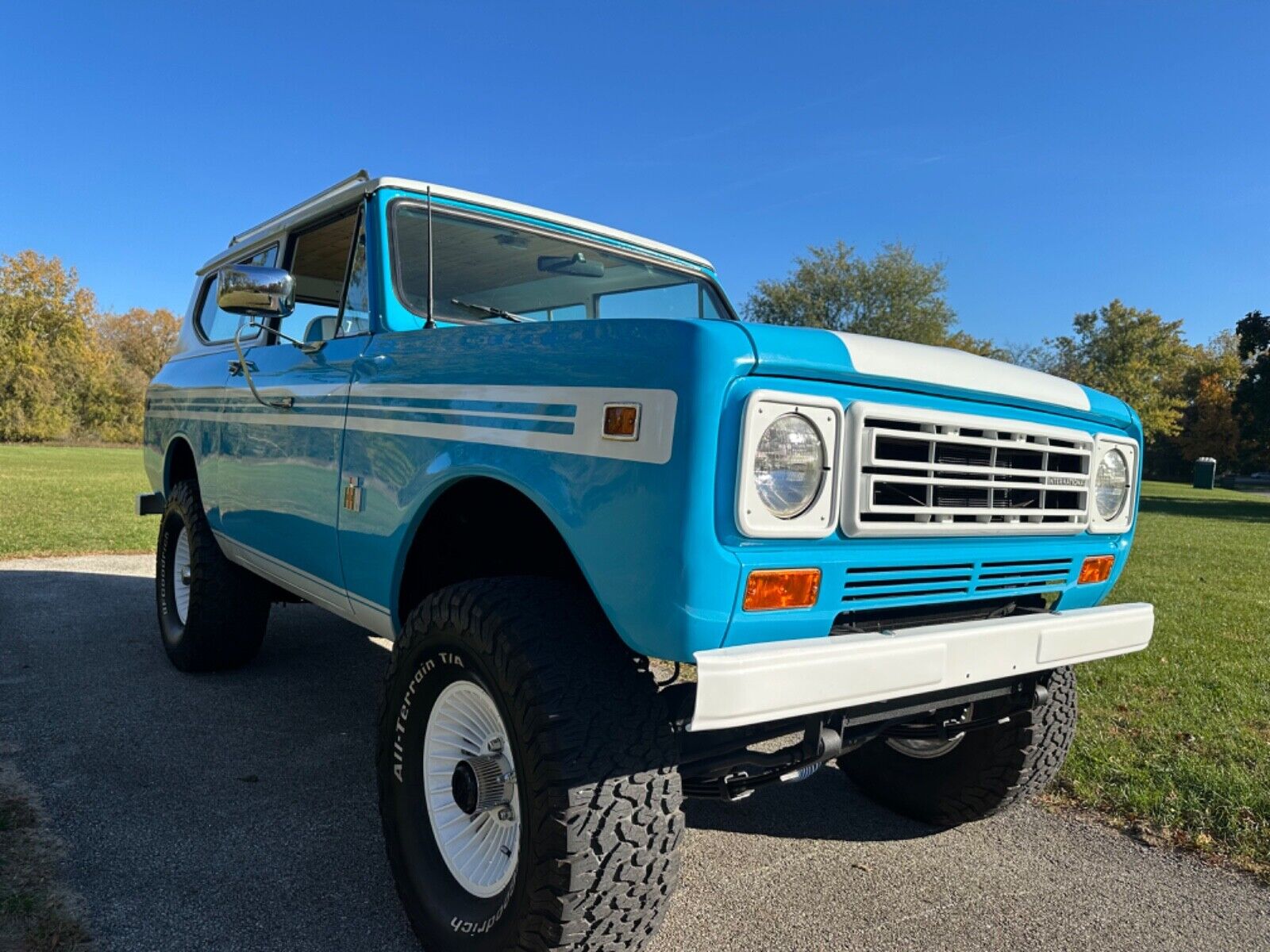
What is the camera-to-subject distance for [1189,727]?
4.33 m

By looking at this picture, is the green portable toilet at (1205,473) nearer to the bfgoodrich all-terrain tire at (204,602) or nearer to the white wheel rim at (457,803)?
the bfgoodrich all-terrain tire at (204,602)

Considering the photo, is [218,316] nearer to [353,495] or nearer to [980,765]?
[353,495]

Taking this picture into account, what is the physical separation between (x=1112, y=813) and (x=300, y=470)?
329 centimetres

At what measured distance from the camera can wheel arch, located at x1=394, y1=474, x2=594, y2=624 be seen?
2459mm

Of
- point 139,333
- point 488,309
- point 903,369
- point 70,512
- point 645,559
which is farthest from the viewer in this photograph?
point 139,333

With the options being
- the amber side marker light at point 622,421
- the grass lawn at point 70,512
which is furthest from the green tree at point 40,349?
the amber side marker light at point 622,421

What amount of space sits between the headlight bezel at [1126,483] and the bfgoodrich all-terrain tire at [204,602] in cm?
379

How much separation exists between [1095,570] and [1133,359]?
5318cm

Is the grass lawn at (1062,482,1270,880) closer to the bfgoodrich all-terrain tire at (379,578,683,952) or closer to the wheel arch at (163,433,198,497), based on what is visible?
the bfgoodrich all-terrain tire at (379,578,683,952)

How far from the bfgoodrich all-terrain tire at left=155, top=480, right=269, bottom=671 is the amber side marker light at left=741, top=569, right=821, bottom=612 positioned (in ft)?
11.2

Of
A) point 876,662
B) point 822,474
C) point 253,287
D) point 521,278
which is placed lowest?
point 876,662

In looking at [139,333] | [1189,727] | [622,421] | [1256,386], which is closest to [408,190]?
[622,421]

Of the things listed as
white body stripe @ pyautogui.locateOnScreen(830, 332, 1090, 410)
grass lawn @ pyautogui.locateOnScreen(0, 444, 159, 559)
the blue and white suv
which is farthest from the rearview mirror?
grass lawn @ pyautogui.locateOnScreen(0, 444, 159, 559)

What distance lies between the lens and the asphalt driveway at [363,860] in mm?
2416
